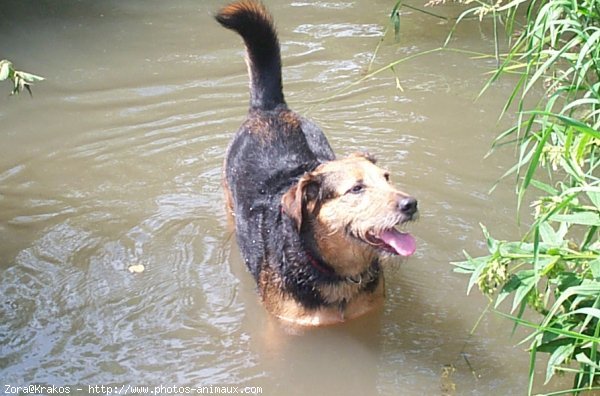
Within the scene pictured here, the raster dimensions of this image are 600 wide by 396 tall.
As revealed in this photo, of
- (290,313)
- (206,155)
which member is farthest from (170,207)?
(290,313)

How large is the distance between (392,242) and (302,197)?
0.54m

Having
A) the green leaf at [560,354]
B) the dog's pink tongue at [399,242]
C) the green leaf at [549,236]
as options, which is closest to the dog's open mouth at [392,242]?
the dog's pink tongue at [399,242]

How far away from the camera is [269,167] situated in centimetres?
507

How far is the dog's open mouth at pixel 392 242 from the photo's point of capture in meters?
4.24

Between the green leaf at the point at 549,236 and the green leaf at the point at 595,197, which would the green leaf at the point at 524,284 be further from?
the green leaf at the point at 595,197

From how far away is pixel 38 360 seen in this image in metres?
4.48

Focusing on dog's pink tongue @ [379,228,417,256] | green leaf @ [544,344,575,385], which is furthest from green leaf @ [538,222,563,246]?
dog's pink tongue @ [379,228,417,256]

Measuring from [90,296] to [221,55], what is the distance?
4.37m

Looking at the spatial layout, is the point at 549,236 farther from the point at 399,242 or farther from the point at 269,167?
the point at 269,167

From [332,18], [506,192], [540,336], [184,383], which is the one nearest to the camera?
[540,336]

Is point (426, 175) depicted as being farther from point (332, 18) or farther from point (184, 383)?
point (332, 18)

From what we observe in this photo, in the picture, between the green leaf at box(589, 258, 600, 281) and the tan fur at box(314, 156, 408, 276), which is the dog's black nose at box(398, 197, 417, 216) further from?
the green leaf at box(589, 258, 600, 281)

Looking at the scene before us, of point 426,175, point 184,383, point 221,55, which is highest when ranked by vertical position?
point 221,55

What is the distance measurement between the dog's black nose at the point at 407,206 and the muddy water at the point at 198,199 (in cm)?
44
